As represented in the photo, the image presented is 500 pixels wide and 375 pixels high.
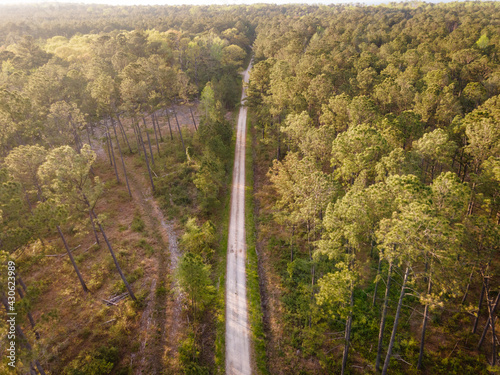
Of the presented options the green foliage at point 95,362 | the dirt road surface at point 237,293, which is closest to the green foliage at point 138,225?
the dirt road surface at point 237,293

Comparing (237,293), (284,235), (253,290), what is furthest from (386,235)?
(284,235)

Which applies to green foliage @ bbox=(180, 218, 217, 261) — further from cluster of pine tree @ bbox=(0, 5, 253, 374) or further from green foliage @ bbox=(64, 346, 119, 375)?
green foliage @ bbox=(64, 346, 119, 375)

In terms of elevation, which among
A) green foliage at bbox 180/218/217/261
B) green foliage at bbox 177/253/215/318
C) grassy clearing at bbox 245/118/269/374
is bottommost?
grassy clearing at bbox 245/118/269/374

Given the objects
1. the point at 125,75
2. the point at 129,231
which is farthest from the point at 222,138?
the point at 129,231

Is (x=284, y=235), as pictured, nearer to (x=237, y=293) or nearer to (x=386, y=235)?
(x=237, y=293)

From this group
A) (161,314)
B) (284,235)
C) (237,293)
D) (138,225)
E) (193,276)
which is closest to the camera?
(193,276)

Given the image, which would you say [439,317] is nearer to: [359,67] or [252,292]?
[252,292]

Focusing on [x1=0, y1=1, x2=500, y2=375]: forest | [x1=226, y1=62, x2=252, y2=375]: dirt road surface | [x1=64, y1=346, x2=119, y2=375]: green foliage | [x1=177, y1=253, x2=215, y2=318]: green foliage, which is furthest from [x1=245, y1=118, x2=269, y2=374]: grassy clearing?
[x1=64, y1=346, x2=119, y2=375]: green foliage

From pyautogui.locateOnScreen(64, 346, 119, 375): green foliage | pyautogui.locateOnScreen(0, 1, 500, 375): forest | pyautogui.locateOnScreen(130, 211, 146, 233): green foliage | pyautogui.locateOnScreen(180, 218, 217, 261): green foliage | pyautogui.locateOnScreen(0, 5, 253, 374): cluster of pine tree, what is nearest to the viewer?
pyautogui.locateOnScreen(0, 1, 500, 375): forest
